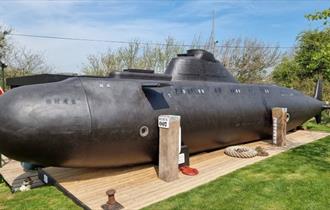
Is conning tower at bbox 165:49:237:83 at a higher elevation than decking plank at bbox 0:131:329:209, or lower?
higher

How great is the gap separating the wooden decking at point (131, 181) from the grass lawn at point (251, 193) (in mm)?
259

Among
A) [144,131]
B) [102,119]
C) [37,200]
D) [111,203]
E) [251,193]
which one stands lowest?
[37,200]

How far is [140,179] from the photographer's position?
308 inches

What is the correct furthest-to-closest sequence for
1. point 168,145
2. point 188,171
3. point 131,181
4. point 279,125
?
point 279,125, point 188,171, point 131,181, point 168,145

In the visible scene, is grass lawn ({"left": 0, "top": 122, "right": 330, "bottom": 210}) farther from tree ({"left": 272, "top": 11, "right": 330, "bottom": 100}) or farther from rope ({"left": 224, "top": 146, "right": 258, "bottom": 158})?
tree ({"left": 272, "top": 11, "right": 330, "bottom": 100})

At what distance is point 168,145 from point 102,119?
1766 mm

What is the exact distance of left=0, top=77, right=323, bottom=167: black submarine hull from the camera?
6500 millimetres

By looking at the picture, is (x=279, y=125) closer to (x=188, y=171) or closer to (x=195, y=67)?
(x=195, y=67)

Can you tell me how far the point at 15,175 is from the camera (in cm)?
872

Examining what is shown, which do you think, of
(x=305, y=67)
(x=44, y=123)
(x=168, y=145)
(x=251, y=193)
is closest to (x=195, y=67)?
(x=168, y=145)

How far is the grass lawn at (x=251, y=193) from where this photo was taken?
649 cm

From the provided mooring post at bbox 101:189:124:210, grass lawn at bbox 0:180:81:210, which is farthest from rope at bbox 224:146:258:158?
grass lawn at bbox 0:180:81:210

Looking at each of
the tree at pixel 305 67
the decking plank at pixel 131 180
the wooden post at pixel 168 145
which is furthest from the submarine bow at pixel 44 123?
the tree at pixel 305 67

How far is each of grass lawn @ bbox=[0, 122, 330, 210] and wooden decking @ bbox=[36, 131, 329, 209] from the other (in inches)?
10.2
